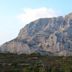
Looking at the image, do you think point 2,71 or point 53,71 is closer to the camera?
point 53,71

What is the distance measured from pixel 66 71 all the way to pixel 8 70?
10380 millimetres

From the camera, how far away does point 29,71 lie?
36250 millimetres

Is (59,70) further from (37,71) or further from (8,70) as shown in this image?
(8,70)

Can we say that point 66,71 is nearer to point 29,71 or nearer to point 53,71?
point 53,71

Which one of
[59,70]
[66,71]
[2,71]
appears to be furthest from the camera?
[2,71]

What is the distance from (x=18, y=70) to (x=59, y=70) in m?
6.50

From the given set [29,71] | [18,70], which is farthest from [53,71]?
[18,70]

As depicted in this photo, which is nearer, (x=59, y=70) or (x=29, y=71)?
(x=29, y=71)

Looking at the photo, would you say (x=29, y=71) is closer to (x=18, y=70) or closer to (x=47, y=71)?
(x=47, y=71)

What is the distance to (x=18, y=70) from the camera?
41656 mm

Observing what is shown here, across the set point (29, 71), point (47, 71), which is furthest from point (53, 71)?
point (29, 71)

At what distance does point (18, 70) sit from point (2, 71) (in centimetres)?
247

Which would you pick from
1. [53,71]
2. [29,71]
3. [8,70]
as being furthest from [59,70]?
[8,70]

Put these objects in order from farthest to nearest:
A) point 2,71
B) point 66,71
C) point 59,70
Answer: point 2,71 → point 59,70 → point 66,71
